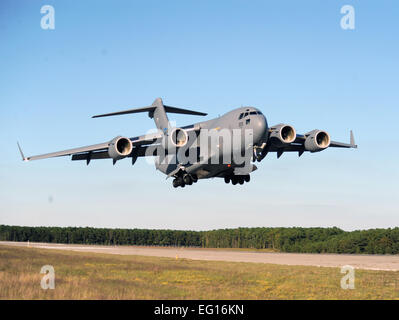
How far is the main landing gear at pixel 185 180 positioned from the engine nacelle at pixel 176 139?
9.64 ft

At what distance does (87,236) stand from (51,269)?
70.0 meters

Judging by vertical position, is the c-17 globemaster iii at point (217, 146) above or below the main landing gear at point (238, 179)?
above

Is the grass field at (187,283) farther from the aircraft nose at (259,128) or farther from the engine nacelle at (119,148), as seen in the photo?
the aircraft nose at (259,128)

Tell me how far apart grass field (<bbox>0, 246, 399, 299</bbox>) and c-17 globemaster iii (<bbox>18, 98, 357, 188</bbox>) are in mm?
5610

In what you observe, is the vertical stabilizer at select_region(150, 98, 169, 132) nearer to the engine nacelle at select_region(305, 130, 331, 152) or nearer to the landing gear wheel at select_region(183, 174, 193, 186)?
the landing gear wheel at select_region(183, 174, 193, 186)

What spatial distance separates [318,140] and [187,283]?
12.0 meters

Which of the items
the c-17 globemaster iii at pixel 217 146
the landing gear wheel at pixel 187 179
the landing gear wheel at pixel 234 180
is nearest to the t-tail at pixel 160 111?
the c-17 globemaster iii at pixel 217 146

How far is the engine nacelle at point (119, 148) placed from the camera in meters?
23.4

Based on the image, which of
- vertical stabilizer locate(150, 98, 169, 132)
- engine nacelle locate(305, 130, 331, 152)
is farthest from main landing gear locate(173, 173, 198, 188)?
engine nacelle locate(305, 130, 331, 152)

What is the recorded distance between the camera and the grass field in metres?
13.7

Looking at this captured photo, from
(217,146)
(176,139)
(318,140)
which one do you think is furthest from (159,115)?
(318,140)

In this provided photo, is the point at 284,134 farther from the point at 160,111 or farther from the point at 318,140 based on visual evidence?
the point at 160,111
